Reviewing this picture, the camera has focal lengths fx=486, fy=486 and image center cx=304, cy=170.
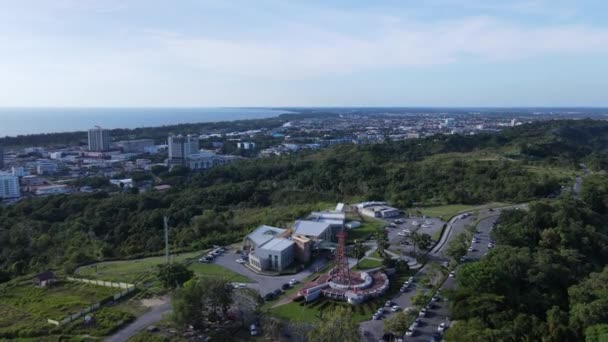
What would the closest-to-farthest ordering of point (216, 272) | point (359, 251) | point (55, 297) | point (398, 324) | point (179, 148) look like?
point (398, 324)
point (55, 297)
point (216, 272)
point (359, 251)
point (179, 148)

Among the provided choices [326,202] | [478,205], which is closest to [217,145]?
[326,202]

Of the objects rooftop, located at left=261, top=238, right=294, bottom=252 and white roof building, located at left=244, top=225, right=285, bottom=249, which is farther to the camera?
white roof building, located at left=244, top=225, right=285, bottom=249

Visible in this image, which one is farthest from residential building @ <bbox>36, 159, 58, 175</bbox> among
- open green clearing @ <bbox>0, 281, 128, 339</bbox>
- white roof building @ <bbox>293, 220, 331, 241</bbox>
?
white roof building @ <bbox>293, 220, 331, 241</bbox>

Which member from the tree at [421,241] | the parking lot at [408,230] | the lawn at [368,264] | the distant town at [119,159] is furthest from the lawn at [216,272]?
the distant town at [119,159]

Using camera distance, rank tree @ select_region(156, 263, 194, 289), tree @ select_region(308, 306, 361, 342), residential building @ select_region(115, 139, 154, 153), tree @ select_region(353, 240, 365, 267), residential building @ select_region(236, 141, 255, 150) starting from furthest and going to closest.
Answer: residential building @ select_region(115, 139, 154, 153) < residential building @ select_region(236, 141, 255, 150) < tree @ select_region(353, 240, 365, 267) < tree @ select_region(156, 263, 194, 289) < tree @ select_region(308, 306, 361, 342)

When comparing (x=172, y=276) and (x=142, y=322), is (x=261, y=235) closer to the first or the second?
(x=172, y=276)

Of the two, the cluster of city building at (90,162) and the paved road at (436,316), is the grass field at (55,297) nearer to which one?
the paved road at (436,316)

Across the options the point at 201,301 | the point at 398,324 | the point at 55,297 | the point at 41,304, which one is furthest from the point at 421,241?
the point at 41,304

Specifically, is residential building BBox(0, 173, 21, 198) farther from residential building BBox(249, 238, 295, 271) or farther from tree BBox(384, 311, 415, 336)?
tree BBox(384, 311, 415, 336)
